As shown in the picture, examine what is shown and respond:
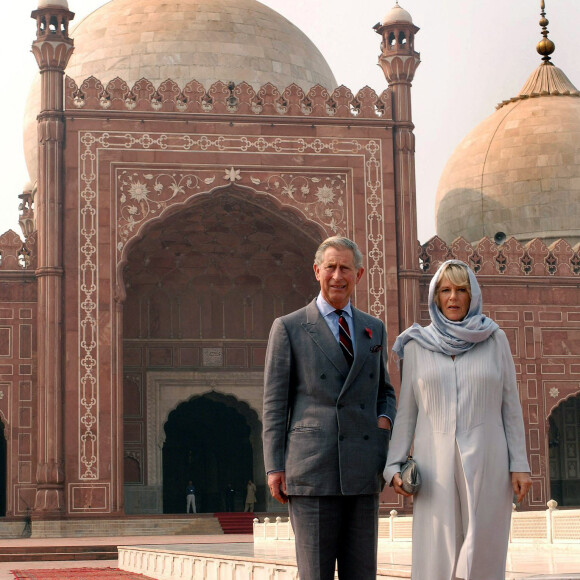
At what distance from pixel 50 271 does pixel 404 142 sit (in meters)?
Answer: 4.47

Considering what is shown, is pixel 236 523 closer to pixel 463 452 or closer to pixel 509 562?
pixel 509 562

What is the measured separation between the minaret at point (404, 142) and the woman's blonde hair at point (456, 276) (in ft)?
36.7

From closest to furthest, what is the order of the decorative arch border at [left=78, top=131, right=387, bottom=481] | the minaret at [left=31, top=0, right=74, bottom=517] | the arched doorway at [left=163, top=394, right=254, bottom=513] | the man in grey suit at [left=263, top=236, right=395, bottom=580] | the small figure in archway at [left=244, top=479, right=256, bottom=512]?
1. the man in grey suit at [left=263, top=236, right=395, bottom=580]
2. the minaret at [left=31, top=0, right=74, bottom=517]
3. the decorative arch border at [left=78, top=131, right=387, bottom=481]
4. the small figure in archway at [left=244, top=479, right=256, bottom=512]
5. the arched doorway at [left=163, top=394, right=254, bottom=513]

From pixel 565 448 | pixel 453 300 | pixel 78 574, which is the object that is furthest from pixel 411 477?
pixel 565 448

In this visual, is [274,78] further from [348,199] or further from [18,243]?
[18,243]

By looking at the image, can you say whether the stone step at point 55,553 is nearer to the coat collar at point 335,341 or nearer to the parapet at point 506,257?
the parapet at point 506,257

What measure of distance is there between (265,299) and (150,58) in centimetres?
364

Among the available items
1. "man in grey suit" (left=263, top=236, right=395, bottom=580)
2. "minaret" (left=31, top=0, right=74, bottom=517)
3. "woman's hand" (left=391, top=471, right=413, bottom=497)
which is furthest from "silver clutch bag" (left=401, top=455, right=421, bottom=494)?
"minaret" (left=31, top=0, right=74, bottom=517)

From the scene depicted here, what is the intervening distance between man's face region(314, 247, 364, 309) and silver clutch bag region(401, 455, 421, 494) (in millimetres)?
506

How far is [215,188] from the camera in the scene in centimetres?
1454

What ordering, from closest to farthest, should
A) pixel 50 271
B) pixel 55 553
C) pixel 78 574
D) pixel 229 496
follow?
pixel 78 574
pixel 55 553
pixel 50 271
pixel 229 496

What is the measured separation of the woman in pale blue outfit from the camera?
3.20 m

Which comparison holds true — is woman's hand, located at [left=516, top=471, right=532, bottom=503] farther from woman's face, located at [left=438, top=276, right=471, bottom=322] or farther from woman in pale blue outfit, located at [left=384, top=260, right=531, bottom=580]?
woman's face, located at [left=438, top=276, right=471, bottom=322]

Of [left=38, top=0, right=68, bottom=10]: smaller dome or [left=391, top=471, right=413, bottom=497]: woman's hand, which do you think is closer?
[left=391, top=471, right=413, bottom=497]: woman's hand
